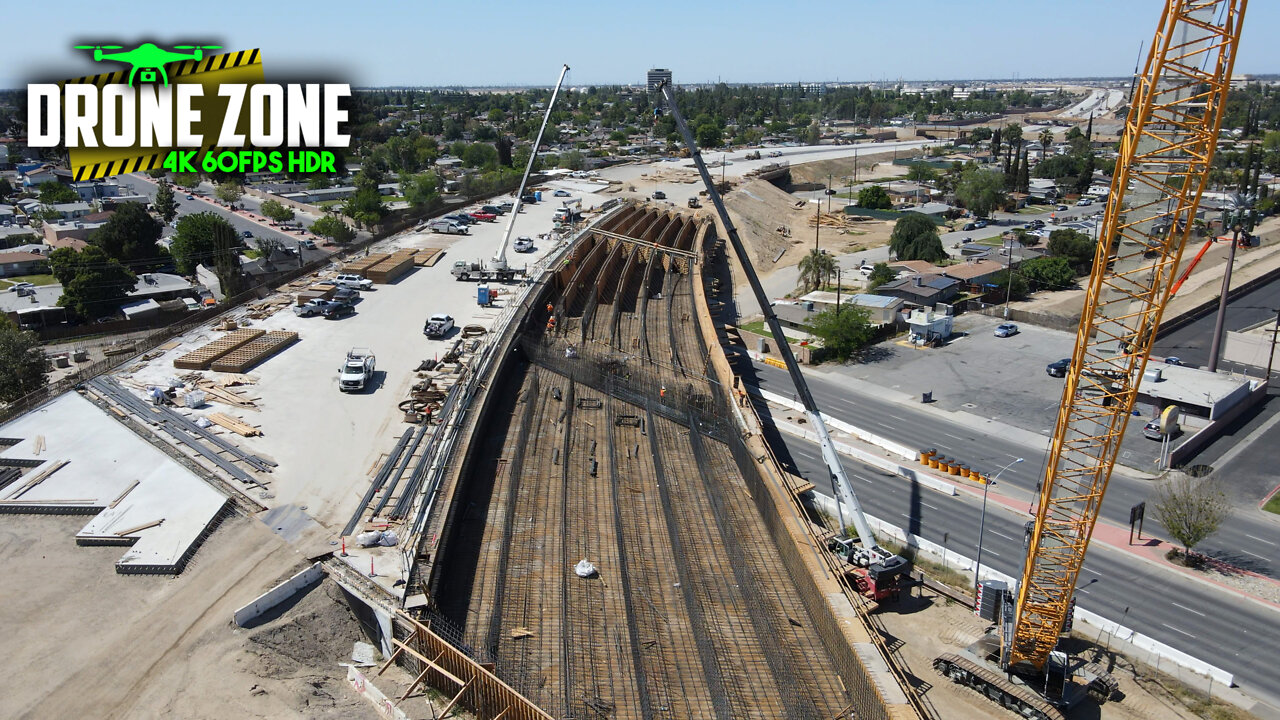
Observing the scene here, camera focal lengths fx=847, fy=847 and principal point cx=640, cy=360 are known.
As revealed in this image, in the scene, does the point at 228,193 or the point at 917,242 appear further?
the point at 228,193

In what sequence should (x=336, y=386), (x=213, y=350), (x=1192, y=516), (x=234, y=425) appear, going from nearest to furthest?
(x=1192, y=516) → (x=234, y=425) → (x=336, y=386) → (x=213, y=350)

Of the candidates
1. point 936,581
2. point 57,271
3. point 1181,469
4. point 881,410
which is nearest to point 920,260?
point 881,410

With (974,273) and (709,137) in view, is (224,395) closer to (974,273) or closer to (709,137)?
(974,273)

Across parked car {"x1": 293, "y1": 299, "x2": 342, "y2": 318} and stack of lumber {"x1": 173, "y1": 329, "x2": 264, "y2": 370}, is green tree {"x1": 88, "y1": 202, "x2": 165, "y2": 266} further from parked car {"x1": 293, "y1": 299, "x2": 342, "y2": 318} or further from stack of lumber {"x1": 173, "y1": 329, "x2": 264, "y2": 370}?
stack of lumber {"x1": 173, "y1": 329, "x2": 264, "y2": 370}

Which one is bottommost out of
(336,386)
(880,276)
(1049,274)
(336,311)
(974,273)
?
(336,386)

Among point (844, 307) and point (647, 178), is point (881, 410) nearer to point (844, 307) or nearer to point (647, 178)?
point (844, 307)

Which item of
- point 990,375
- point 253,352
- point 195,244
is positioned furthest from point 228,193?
point 990,375

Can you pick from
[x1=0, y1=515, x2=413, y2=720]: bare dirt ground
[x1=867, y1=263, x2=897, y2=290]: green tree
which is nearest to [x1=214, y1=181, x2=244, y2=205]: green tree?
[x1=867, y1=263, x2=897, y2=290]: green tree

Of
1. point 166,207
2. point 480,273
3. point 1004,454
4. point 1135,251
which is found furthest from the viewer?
point 166,207
